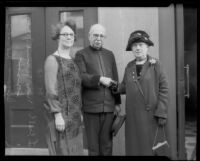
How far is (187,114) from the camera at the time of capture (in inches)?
159

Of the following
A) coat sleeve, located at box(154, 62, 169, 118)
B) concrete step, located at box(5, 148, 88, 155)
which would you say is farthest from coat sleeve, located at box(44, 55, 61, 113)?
coat sleeve, located at box(154, 62, 169, 118)

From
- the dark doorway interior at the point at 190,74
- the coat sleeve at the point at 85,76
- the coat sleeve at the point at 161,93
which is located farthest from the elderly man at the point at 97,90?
the dark doorway interior at the point at 190,74

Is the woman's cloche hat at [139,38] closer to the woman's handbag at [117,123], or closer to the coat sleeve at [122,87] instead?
the coat sleeve at [122,87]

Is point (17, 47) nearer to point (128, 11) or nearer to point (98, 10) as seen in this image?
point (98, 10)

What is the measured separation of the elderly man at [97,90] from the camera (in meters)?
3.81

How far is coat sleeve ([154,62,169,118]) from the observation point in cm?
377

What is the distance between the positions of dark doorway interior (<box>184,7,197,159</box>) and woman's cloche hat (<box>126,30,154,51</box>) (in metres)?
0.49

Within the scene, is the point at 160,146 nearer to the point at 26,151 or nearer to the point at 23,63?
the point at 26,151

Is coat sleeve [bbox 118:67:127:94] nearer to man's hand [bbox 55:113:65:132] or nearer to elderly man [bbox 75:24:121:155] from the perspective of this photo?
elderly man [bbox 75:24:121:155]

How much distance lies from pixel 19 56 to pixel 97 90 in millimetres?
988

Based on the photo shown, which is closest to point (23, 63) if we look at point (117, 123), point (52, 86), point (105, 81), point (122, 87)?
point (52, 86)

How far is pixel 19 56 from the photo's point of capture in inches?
157
